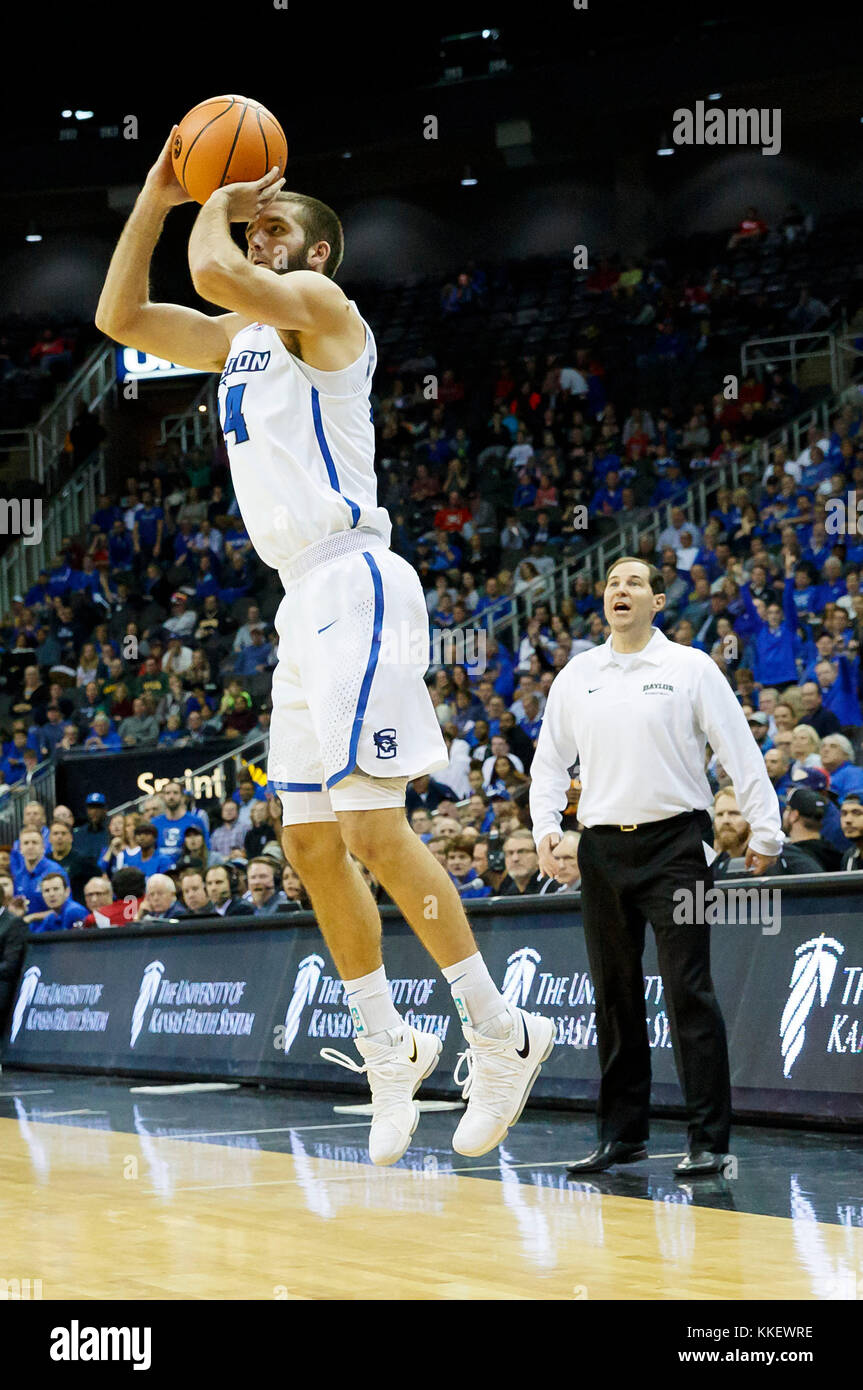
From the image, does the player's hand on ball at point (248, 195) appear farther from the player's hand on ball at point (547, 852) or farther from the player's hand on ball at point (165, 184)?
the player's hand on ball at point (547, 852)

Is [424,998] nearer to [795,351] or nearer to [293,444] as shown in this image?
[293,444]

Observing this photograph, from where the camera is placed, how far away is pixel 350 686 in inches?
182

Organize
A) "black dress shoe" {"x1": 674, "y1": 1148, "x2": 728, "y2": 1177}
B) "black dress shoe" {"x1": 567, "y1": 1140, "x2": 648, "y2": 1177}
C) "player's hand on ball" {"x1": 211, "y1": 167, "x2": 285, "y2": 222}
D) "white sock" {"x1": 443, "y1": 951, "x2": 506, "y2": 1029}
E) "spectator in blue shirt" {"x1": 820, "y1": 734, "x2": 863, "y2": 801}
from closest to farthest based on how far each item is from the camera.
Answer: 1. "player's hand on ball" {"x1": 211, "y1": 167, "x2": 285, "y2": 222}
2. "white sock" {"x1": 443, "y1": 951, "x2": 506, "y2": 1029}
3. "black dress shoe" {"x1": 674, "y1": 1148, "x2": 728, "y2": 1177}
4. "black dress shoe" {"x1": 567, "y1": 1140, "x2": 648, "y2": 1177}
5. "spectator in blue shirt" {"x1": 820, "y1": 734, "x2": 863, "y2": 801}

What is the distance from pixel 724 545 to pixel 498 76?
10692 millimetres

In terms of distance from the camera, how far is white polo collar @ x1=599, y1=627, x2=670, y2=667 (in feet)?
23.3

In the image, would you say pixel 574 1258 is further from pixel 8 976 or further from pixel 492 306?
pixel 492 306

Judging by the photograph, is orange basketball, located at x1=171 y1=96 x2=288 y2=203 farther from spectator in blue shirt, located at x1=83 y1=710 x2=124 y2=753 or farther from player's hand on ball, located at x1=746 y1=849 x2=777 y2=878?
spectator in blue shirt, located at x1=83 y1=710 x2=124 y2=753

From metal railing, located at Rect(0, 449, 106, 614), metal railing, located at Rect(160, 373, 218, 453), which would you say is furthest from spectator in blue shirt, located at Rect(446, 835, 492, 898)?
metal railing, located at Rect(160, 373, 218, 453)

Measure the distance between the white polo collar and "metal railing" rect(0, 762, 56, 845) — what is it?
12076mm

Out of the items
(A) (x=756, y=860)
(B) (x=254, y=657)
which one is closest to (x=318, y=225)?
(A) (x=756, y=860)

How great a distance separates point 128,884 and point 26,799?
18.0ft

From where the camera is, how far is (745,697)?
1334cm

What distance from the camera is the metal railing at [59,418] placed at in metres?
27.0

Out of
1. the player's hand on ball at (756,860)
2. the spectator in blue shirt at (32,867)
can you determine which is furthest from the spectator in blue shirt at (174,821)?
the player's hand on ball at (756,860)
